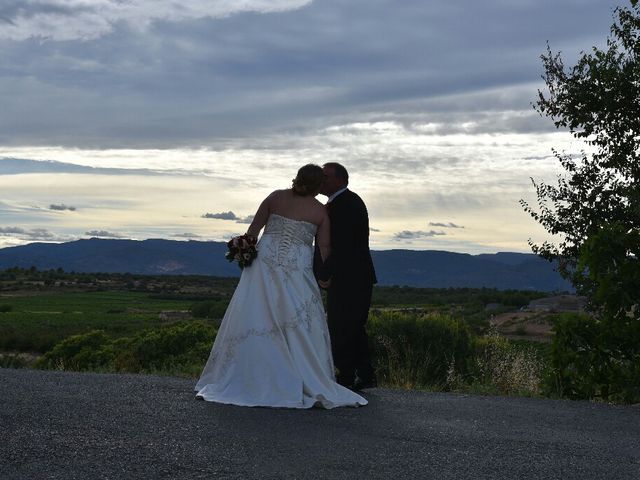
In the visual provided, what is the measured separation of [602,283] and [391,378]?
12.2 ft

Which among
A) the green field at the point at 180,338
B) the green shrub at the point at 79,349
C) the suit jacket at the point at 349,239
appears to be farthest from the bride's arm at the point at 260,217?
the green shrub at the point at 79,349

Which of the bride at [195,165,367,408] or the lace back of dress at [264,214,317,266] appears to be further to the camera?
the lace back of dress at [264,214,317,266]

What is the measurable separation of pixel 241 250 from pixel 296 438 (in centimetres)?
262

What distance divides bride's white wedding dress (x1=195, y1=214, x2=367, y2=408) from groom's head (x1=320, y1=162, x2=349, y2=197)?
51 centimetres

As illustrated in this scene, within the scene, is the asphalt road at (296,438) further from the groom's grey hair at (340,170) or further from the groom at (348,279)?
the groom's grey hair at (340,170)

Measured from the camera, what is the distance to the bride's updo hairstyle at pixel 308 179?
8555 mm

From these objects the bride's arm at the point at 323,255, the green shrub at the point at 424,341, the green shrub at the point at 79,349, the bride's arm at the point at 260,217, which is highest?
the bride's arm at the point at 260,217

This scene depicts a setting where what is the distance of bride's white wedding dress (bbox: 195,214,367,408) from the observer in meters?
8.23

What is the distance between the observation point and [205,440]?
636 centimetres

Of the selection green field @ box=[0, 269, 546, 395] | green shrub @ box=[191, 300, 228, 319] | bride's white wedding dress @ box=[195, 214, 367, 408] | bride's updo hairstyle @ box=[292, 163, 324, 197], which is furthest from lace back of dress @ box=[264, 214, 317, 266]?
green shrub @ box=[191, 300, 228, 319]

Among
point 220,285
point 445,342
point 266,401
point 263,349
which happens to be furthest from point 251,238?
point 220,285

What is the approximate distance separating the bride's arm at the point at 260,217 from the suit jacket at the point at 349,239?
69 centimetres

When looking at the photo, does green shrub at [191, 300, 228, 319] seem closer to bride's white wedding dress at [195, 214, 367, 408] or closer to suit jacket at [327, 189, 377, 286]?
suit jacket at [327, 189, 377, 286]

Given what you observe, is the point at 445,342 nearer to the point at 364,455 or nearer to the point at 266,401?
the point at 266,401
